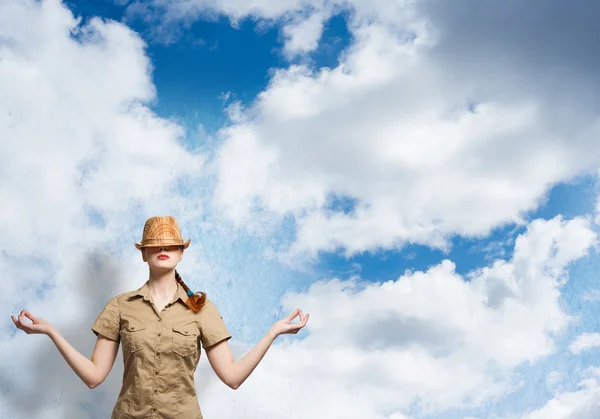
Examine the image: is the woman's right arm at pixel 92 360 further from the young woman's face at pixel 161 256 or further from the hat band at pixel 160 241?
the hat band at pixel 160 241

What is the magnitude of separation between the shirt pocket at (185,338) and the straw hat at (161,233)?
0.70 metres

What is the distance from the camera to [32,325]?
5.42 metres

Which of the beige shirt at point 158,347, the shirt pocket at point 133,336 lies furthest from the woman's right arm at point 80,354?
the shirt pocket at point 133,336

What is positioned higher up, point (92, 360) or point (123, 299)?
point (123, 299)

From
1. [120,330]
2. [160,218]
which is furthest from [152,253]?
[120,330]

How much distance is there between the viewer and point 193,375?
5.61 metres

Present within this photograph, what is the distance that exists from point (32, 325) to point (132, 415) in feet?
3.46

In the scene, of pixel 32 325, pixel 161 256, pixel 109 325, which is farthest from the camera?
pixel 161 256

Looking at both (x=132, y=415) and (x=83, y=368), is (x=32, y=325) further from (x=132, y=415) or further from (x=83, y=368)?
(x=132, y=415)

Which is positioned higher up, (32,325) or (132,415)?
(32,325)

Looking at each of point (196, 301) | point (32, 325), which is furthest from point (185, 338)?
point (32, 325)

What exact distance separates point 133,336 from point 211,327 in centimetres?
64

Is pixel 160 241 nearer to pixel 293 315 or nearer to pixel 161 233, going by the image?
pixel 161 233

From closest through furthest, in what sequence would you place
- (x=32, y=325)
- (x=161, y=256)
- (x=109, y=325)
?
(x=32, y=325) → (x=109, y=325) → (x=161, y=256)
